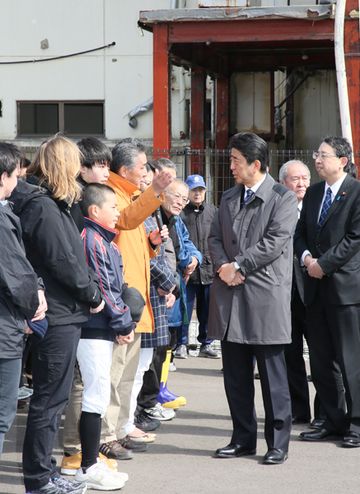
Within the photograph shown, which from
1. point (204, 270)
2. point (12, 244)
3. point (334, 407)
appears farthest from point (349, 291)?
point (204, 270)

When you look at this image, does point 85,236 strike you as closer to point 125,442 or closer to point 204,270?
point 125,442

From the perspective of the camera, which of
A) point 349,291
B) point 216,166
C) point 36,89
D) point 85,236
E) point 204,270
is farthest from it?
point 36,89

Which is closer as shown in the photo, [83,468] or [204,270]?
[83,468]

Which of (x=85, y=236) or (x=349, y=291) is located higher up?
(x=85, y=236)

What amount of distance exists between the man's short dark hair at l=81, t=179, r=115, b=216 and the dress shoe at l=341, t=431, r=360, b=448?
2.54m

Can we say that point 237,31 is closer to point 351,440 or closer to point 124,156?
point 124,156

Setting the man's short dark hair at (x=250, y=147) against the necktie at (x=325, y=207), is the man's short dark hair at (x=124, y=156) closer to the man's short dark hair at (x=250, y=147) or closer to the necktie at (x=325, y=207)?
the man's short dark hair at (x=250, y=147)

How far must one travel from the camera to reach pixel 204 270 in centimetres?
1097

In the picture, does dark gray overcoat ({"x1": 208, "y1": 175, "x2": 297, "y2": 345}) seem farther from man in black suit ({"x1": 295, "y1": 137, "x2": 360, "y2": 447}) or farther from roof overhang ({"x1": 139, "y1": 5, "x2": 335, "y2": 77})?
roof overhang ({"x1": 139, "y1": 5, "x2": 335, "y2": 77})

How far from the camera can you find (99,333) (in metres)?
5.98

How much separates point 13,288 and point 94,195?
3.87ft

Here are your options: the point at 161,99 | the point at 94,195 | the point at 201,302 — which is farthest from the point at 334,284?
the point at 161,99

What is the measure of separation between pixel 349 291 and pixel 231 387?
1129 millimetres

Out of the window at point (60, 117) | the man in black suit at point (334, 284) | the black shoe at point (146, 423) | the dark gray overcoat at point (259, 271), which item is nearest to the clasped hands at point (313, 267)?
the man in black suit at point (334, 284)
